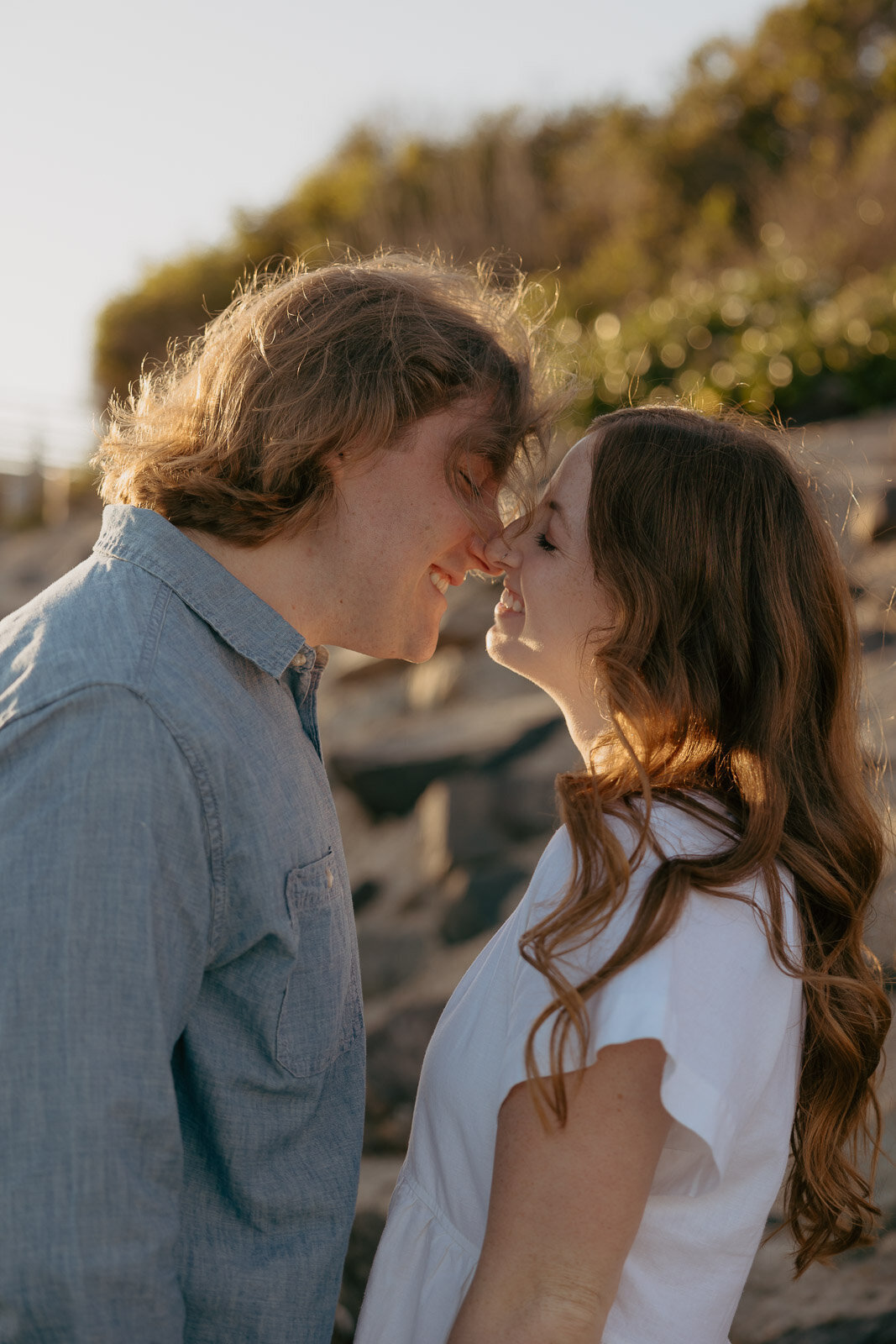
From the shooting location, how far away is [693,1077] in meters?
1.38

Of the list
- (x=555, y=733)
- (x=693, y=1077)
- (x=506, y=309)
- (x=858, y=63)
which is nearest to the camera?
(x=693, y=1077)

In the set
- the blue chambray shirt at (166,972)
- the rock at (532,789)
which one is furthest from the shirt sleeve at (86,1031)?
the rock at (532,789)

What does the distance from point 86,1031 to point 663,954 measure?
2.45ft

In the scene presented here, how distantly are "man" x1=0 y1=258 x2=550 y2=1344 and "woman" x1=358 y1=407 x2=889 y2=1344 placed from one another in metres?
0.22

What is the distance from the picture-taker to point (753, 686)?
1795 millimetres

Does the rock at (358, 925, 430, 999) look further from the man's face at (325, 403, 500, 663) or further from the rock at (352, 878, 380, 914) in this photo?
the man's face at (325, 403, 500, 663)

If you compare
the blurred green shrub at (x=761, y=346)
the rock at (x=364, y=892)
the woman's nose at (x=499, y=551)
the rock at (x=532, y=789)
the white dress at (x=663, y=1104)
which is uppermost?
the woman's nose at (x=499, y=551)

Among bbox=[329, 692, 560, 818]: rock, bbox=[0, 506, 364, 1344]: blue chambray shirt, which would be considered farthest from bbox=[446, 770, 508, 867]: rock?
bbox=[0, 506, 364, 1344]: blue chambray shirt

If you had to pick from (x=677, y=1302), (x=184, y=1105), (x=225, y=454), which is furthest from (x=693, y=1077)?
(x=225, y=454)

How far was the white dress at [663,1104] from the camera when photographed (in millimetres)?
1404

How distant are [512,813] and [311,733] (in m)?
2.75

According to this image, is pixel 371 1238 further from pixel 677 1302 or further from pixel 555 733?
pixel 555 733

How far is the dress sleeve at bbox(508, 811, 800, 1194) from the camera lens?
1.37 m

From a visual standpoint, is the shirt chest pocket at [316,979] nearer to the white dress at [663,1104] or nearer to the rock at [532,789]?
the white dress at [663,1104]
